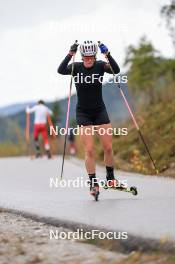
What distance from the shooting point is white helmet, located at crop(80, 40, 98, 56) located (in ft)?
34.0

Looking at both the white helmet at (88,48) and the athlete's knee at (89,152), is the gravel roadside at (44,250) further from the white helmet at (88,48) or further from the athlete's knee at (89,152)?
the white helmet at (88,48)

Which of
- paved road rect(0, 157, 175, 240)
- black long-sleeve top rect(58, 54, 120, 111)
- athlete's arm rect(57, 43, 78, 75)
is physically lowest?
paved road rect(0, 157, 175, 240)

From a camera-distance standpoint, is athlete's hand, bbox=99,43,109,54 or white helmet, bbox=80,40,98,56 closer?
white helmet, bbox=80,40,98,56

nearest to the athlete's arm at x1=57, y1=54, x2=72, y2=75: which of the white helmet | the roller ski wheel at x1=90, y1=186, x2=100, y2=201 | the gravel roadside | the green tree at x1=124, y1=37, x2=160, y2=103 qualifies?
the white helmet

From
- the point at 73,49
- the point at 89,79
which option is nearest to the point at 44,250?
the point at 89,79

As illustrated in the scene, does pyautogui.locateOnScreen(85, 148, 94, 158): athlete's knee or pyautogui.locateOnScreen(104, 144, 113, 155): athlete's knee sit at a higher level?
pyautogui.locateOnScreen(104, 144, 113, 155): athlete's knee

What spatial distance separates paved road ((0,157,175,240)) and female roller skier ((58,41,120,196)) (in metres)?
0.62

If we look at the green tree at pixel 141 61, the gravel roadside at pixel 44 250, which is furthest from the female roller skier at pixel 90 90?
the green tree at pixel 141 61

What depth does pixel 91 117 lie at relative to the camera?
10656mm

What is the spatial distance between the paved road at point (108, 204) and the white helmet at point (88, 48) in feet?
6.69

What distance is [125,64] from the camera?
44.9m

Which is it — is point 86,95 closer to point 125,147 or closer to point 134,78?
point 125,147

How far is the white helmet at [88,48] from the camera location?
10.4 meters

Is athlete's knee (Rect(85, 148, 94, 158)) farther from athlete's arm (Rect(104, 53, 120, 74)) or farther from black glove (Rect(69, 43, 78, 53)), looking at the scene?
black glove (Rect(69, 43, 78, 53))
